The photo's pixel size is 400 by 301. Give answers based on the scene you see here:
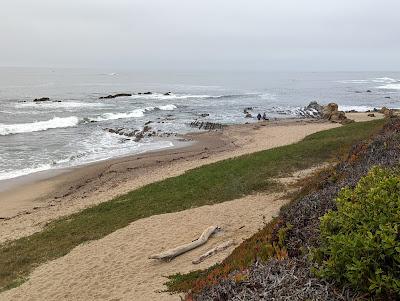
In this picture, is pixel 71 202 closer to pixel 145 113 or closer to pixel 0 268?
pixel 0 268

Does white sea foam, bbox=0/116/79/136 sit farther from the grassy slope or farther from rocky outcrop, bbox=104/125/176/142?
the grassy slope

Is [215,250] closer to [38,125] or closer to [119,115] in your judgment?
[38,125]

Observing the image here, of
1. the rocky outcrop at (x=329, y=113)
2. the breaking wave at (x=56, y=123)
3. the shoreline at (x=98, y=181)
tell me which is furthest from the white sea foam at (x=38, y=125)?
the rocky outcrop at (x=329, y=113)

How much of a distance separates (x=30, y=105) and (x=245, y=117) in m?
34.4

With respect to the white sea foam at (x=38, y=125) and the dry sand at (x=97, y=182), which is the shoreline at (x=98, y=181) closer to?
the dry sand at (x=97, y=182)

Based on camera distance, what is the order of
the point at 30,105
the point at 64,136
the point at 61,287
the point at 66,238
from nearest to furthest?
the point at 61,287 < the point at 66,238 < the point at 64,136 < the point at 30,105

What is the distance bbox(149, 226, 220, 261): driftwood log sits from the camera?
10656 mm

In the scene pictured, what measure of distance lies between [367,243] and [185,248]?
728cm

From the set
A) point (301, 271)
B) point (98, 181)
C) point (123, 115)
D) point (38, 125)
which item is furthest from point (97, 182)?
point (123, 115)

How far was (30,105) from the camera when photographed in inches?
2598

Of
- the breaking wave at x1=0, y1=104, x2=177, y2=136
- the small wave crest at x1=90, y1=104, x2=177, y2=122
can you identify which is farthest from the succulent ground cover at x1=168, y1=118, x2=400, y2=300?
the small wave crest at x1=90, y1=104, x2=177, y2=122

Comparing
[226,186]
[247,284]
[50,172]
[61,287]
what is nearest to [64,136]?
[50,172]

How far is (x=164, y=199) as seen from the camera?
16.4m

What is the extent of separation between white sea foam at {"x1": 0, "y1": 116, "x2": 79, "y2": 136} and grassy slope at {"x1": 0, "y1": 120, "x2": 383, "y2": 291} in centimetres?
2760
